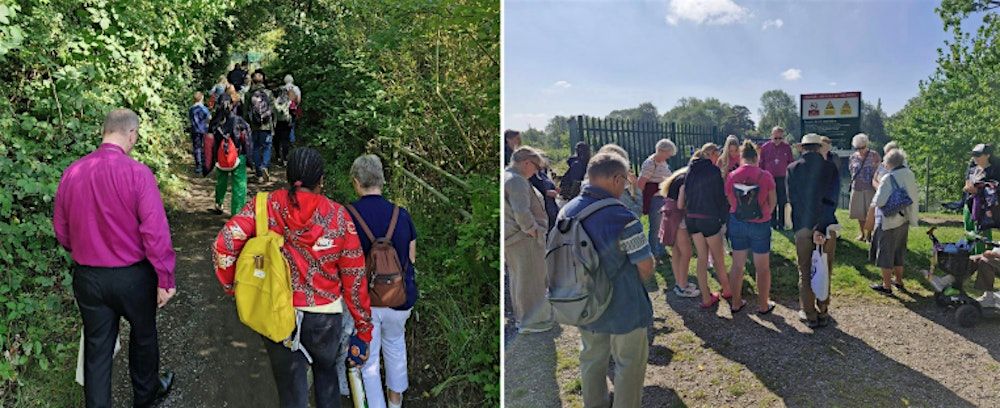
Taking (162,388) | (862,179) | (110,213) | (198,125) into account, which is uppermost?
(198,125)

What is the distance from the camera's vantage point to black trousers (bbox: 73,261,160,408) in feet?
8.29

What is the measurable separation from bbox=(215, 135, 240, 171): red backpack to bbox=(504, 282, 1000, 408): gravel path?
2.98 m

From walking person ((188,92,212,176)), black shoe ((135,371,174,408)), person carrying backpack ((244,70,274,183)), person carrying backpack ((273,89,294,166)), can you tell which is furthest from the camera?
person carrying backpack ((273,89,294,166))

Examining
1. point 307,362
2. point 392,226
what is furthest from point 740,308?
point 307,362

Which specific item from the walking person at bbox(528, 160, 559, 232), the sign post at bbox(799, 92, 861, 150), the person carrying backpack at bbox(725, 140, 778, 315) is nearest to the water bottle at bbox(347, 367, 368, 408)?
the walking person at bbox(528, 160, 559, 232)

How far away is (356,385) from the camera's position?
2.66 metres

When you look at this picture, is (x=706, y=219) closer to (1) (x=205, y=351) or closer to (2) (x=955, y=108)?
(2) (x=955, y=108)

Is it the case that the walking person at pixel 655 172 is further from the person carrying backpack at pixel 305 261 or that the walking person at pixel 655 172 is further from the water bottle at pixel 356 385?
the water bottle at pixel 356 385

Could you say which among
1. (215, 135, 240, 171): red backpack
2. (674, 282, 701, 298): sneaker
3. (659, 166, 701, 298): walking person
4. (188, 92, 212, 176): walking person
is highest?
(188, 92, 212, 176): walking person

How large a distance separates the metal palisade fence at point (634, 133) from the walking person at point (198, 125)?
4.72 m

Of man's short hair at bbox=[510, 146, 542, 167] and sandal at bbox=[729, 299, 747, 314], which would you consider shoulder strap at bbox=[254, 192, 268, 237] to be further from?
sandal at bbox=[729, 299, 747, 314]

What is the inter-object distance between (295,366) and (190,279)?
177 cm

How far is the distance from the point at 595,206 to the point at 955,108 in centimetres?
107

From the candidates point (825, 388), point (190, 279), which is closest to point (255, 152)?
point (190, 279)
